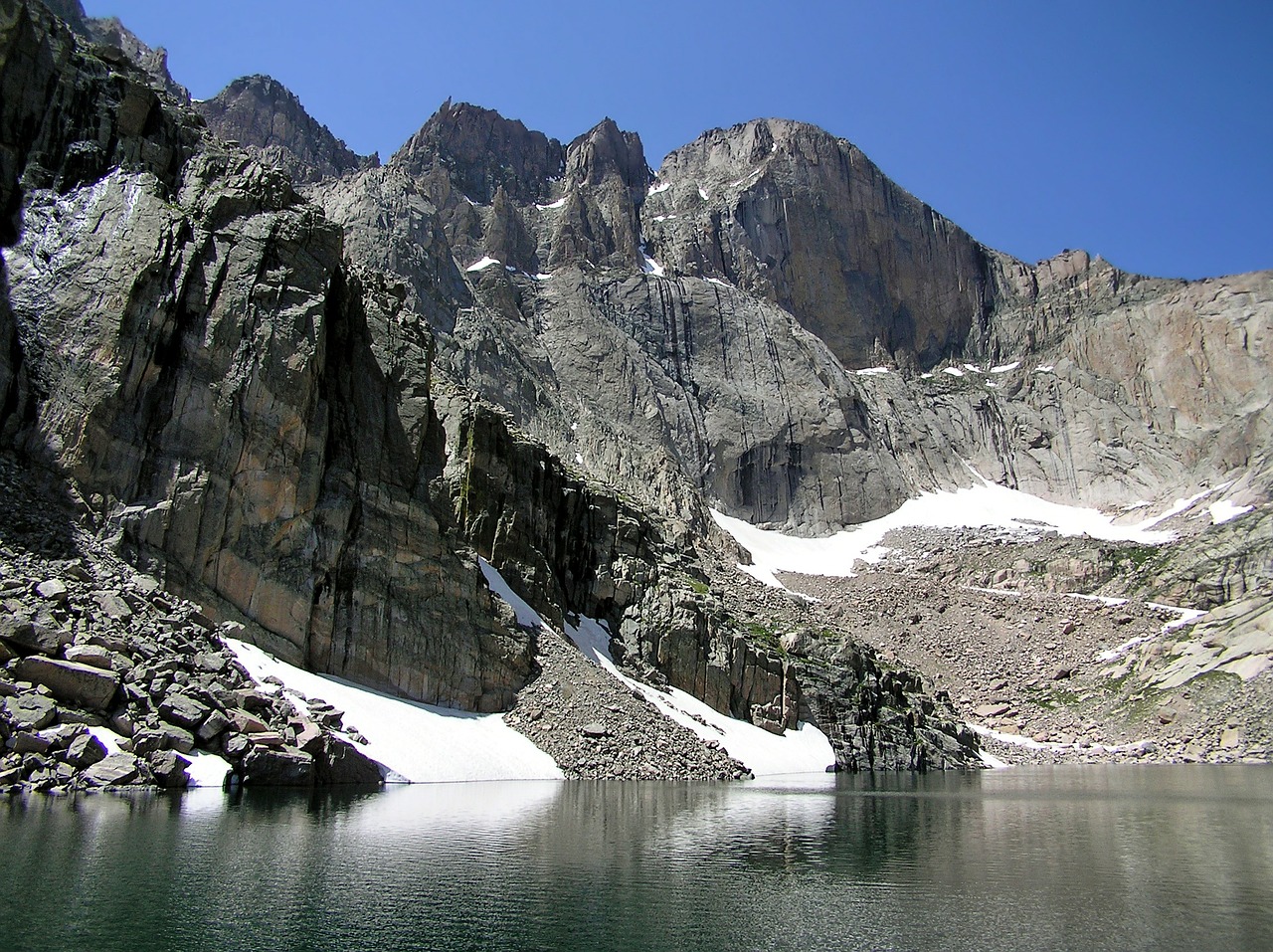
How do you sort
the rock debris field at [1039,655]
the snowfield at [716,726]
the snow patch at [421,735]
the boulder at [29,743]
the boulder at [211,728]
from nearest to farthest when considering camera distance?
1. the boulder at [29,743]
2. the boulder at [211,728]
3. the snow patch at [421,735]
4. the snowfield at [716,726]
5. the rock debris field at [1039,655]

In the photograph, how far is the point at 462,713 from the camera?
49.6 m

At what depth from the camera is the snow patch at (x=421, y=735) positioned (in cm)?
4059

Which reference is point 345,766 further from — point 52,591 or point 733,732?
point 733,732

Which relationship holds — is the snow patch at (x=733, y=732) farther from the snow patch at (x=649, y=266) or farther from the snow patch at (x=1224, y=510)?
the snow patch at (x=649, y=266)

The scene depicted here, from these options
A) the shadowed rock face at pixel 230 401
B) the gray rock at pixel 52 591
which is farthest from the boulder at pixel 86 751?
the shadowed rock face at pixel 230 401

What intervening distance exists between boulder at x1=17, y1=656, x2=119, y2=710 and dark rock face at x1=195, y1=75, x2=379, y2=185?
164 meters

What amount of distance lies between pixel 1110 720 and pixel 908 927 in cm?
8791

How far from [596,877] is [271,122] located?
195301mm

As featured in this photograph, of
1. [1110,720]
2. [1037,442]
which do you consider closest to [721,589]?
[1110,720]

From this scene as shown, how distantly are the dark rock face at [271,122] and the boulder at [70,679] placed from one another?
538ft

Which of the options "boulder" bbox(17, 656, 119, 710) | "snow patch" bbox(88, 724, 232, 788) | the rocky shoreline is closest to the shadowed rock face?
the rocky shoreline

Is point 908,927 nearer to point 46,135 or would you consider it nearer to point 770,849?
point 770,849

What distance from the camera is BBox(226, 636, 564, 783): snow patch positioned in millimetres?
40594

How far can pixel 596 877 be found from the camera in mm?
20125
